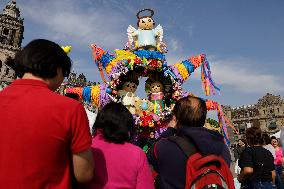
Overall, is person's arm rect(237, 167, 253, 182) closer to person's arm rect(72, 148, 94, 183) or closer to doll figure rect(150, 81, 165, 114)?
person's arm rect(72, 148, 94, 183)

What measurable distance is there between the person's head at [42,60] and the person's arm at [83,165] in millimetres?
485

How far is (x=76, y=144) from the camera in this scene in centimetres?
167

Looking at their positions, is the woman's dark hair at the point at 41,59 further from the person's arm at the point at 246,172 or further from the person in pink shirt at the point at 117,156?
the person's arm at the point at 246,172

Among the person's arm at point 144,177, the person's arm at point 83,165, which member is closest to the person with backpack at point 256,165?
the person's arm at point 144,177

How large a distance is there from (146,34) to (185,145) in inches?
240

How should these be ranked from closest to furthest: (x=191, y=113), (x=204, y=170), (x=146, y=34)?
(x=204, y=170) < (x=191, y=113) < (x=146, y=34)

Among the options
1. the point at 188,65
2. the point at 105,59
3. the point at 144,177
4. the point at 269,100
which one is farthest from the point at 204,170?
the point at 269,100

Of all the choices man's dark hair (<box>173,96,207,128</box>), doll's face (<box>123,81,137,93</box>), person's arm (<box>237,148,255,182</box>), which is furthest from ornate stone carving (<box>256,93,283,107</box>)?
man's dark hair (<box>173,96,207,128</box>)

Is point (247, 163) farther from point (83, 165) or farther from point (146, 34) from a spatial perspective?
point (146, 34)

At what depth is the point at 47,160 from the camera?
1.62 metres

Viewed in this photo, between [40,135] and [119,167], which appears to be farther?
[119,167]

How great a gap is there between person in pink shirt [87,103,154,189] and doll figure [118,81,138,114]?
4.72 m

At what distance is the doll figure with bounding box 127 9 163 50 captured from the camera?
7.85 meters

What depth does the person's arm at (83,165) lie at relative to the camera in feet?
5.56
